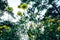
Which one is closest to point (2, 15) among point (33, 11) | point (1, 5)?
point (1, 5)

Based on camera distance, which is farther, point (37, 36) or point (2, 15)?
point (2, 15)

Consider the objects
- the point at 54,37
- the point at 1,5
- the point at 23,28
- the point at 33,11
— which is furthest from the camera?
the point at 1,5

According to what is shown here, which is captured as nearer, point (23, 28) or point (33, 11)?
point (23, 28)

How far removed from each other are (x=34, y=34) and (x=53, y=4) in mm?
2651

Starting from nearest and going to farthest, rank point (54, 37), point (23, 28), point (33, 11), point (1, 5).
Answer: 1. point (54, 37)
2. point (23, 28)
3. point (33, 11)
4. point (1, 5)

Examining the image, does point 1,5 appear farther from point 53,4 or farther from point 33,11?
point 53,4

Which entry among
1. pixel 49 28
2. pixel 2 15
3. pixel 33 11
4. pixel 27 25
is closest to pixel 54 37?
pixel 49 28

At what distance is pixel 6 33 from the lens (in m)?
5.44

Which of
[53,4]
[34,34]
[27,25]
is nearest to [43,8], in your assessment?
[53,4]

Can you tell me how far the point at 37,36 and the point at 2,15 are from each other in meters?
2.15

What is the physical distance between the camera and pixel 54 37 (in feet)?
16.8

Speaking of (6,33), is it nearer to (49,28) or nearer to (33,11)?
(49,28)

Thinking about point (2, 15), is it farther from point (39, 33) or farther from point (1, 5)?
point (39, 33)

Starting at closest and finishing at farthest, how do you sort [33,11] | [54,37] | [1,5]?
[54,37] → [33,11] → [1,5]
